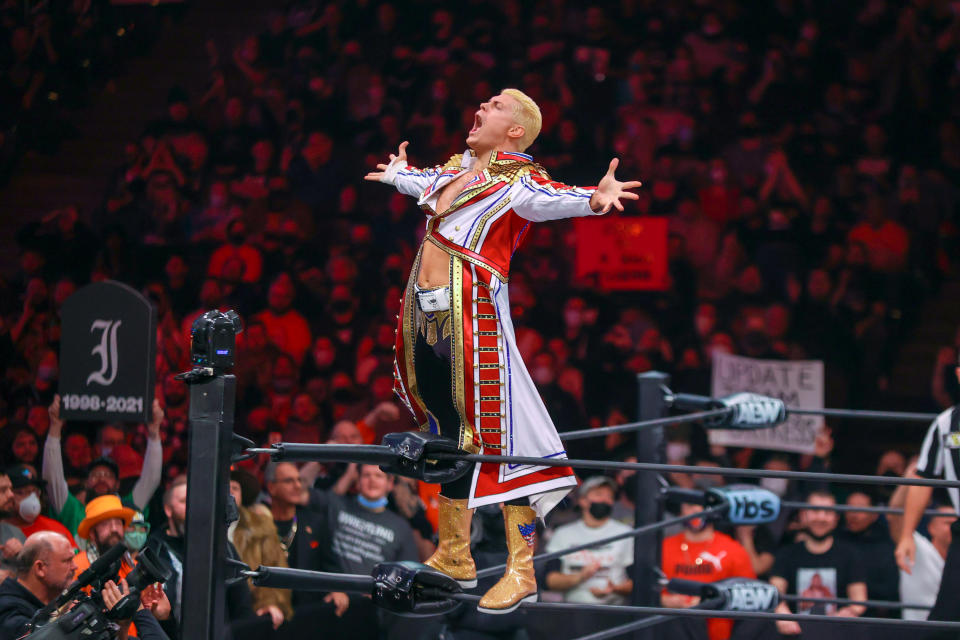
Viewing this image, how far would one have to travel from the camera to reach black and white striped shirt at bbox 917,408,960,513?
158 inches

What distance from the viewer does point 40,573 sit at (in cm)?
387

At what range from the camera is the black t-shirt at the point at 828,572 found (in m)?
5.25

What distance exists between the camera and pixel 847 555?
5270mm

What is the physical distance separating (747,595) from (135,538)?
231cm

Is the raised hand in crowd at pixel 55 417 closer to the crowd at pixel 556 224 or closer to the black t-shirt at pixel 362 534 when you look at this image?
the crowd at pixel 556 224

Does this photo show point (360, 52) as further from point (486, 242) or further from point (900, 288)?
point (486, 242)

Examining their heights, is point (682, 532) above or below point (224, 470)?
below

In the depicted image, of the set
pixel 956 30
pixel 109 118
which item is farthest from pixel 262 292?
pixel 956 30

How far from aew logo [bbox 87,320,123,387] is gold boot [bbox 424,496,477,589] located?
2640 millimetres

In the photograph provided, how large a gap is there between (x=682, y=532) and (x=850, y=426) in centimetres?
221

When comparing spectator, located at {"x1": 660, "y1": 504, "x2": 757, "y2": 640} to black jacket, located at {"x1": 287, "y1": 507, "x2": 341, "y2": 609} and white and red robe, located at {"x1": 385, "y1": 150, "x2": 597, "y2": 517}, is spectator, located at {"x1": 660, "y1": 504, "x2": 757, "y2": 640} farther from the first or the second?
white and red robe, located at {"x1": 385, "y1": 150, "x2": 597, "y2": 517}

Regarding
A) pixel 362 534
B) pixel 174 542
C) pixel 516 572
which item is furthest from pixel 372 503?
pixel 516 572

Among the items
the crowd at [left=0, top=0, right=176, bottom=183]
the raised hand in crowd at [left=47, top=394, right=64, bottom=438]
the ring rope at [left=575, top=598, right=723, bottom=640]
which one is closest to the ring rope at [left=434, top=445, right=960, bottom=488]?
the ring rope at [left=575, top=598, right=723, bottom=640]

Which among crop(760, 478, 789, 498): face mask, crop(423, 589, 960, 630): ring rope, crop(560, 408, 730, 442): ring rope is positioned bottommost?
crop(760, 478, 789, 498): face mask
